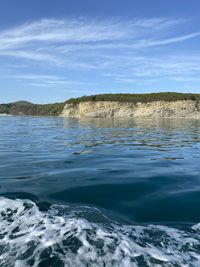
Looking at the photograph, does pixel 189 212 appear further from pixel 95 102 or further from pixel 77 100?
pixel 77 100

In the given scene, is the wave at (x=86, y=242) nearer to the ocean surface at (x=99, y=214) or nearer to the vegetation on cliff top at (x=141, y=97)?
the ocean surface at (x=99, y=214)

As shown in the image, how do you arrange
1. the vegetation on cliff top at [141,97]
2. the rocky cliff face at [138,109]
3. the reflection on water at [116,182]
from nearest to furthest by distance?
the reflection on water at [116,182], the rocky cliff face at [138,109], the vegetation on cliff top at [141,97]

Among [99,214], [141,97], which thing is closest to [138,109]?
[141,97]

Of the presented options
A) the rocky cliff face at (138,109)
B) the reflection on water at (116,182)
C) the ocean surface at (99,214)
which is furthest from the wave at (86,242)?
the rocky cliff face at (138,109)

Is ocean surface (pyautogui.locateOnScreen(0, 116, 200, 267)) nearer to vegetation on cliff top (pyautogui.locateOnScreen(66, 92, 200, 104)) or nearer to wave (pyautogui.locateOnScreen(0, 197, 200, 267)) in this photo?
wave (pyautogui.locateOnScreen(0, 197, 200, 267))

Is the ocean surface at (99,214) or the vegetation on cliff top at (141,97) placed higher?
the vegetation on cliff top at (141,97)

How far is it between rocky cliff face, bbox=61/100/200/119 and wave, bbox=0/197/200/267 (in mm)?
115231

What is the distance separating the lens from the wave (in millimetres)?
4414

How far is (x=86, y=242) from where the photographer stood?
4.93 metres

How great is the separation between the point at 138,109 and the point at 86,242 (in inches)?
4916

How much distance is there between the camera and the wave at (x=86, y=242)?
4.41m

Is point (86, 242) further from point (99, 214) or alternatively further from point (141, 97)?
point (141, 97)

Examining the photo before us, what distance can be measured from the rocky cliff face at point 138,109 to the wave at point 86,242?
115 m

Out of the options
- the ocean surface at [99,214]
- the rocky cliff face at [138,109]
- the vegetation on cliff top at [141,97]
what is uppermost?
the vegetation on cliff top at [141,97]
